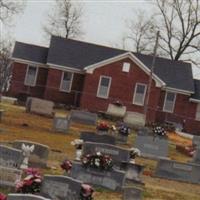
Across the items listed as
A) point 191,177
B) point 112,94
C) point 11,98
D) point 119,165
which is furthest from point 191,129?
point 119,165

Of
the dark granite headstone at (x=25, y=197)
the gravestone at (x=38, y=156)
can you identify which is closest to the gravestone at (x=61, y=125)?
the gravestone at (x=38, y=156)

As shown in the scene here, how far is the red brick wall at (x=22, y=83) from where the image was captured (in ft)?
172

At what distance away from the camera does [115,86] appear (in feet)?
169

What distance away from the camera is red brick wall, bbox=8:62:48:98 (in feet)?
172

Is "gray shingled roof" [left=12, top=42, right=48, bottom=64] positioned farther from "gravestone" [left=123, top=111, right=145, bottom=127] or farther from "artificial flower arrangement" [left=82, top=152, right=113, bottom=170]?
"artificial flower arrangement" [left=82, top=152, right=113, bottom=170]

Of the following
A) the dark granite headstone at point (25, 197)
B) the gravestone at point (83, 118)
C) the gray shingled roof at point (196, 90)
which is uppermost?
the gray shingled roof at point (196, 90)

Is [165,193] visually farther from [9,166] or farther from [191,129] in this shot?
[191,129]

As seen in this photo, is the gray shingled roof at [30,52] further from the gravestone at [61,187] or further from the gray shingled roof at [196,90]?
the gravestone at [61,187]

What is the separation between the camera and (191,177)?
24.3m

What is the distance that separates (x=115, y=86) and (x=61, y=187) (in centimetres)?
3773

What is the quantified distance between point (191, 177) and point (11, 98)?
94.8 ft

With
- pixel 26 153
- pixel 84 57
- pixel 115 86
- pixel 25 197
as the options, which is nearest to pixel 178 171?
pixel 26 153

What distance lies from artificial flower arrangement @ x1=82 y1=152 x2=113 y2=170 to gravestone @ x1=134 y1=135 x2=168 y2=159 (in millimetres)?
10337

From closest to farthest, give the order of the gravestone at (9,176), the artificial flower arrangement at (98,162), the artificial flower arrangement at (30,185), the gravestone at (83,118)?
1. the artificial flower arrangement at (30,185)
2. the gravestone at (9,176)
3. the artificial flower arrangement at (98,162)
4. the gravestone at (83,118)
